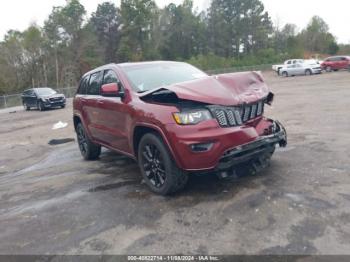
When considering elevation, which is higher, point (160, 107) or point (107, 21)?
point (107, 21)

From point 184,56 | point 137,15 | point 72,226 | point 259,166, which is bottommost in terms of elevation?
point 72,226

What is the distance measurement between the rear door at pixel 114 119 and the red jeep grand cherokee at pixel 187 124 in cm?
2

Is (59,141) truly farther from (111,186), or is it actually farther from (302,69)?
(302,69)

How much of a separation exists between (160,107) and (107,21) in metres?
71.5

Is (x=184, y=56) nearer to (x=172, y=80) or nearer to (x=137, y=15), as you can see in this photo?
(x=137, y=15)

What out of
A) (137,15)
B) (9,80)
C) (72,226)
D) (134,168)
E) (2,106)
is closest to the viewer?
(72,226)

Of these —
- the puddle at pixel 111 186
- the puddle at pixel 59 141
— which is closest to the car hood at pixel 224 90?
the puddle at pixel 111 186

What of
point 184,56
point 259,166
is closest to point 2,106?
point 259,166

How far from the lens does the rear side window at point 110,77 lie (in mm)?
5727

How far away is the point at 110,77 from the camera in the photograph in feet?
19.7

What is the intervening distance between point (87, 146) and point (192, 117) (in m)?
3.66

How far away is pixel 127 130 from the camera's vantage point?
17.3 feet

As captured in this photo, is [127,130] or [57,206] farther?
[127,130]

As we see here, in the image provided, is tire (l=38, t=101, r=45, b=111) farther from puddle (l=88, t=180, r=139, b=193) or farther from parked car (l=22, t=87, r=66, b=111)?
puddle (l=88, t=180, r=139, b=193)
